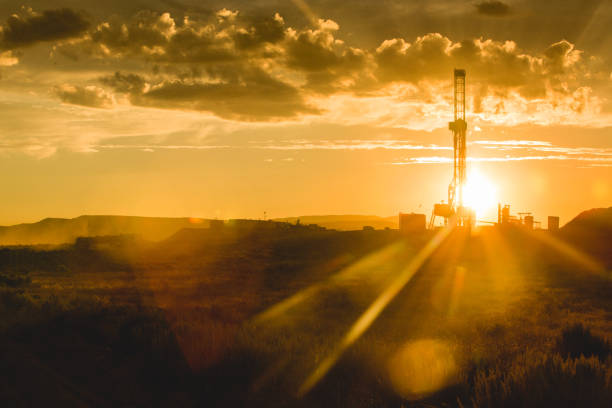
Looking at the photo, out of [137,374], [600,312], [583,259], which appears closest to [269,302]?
[600,312]

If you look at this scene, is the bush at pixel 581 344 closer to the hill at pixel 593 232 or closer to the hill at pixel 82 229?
the hill at pixel 593 232

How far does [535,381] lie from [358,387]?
238 centimetres

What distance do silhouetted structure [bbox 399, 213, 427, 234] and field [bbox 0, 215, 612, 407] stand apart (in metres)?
10.3

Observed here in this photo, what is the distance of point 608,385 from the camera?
7.91m

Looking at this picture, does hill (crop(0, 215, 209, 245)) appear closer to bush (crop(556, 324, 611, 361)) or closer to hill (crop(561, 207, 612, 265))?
hill (crop(561, 207, 612, 265))

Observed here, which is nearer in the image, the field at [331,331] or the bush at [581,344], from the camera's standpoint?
the field at [331,331]

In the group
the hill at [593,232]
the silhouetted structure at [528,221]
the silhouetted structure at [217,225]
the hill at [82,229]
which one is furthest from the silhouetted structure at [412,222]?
the hill at [82,229]

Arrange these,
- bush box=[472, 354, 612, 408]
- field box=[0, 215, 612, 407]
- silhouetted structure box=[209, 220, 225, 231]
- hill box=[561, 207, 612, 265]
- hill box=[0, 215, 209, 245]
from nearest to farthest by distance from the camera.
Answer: bush box=[472, 354, 612, 408] < field box=[0, 215, 612, 407] < hill box=[561, 207, 612, 265] < silhouetted structure box=[209, 220, 225, 231] < hill box=[0, 215, 209, 245]

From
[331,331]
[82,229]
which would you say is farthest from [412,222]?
[82,229]

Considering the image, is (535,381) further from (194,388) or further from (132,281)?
(132,281)

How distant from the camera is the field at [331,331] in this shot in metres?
8.87

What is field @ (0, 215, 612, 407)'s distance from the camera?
8.87m

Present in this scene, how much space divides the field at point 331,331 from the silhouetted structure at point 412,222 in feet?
33.7

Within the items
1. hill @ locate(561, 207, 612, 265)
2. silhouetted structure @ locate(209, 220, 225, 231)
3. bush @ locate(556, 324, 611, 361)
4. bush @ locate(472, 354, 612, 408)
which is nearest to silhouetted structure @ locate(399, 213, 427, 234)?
hill @ locate(561, 207, 612, 265)
